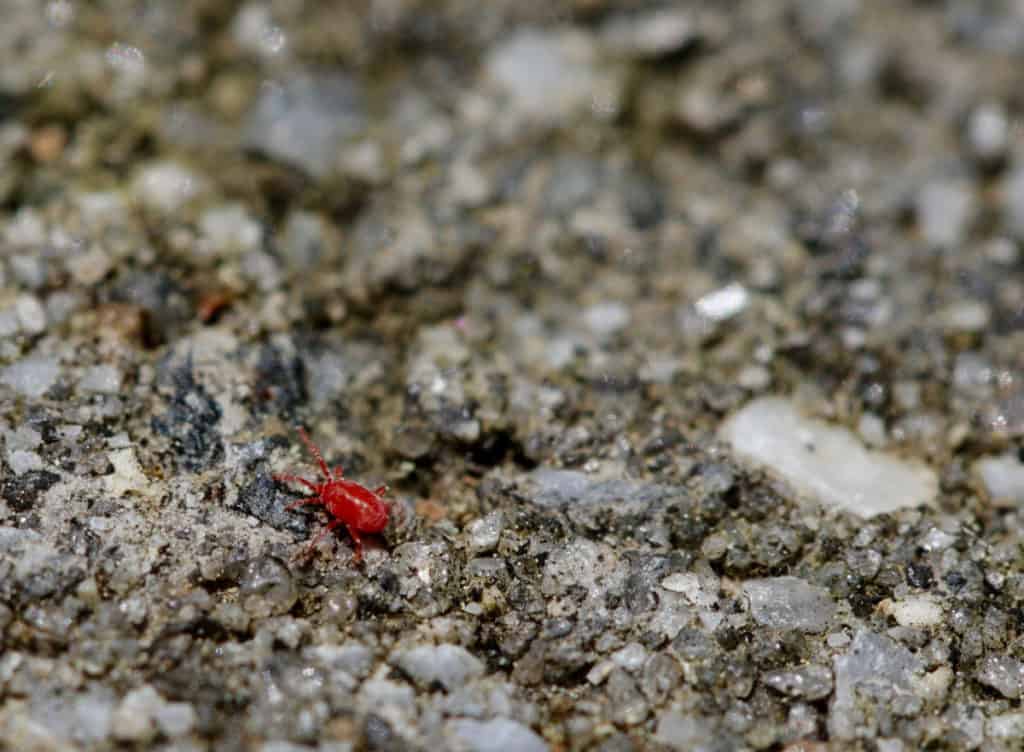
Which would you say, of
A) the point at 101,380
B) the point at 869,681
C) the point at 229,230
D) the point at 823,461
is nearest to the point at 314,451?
the point at 101,380

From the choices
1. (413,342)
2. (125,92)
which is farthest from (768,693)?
(125,92)

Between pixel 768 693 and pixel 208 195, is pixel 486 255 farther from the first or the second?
pixel 768 693

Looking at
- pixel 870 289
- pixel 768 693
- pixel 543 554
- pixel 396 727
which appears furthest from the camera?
pixel 870 289

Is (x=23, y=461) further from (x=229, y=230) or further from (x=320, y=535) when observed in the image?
(x=229, y=230)

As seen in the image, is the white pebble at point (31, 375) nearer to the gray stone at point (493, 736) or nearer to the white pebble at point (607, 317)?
the gray stone at point (493, 736)

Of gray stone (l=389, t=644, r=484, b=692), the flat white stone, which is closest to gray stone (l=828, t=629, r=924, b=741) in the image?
the flat white stone

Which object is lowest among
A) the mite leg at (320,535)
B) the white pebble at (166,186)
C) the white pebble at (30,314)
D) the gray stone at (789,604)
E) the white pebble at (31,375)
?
the gray stone at (789,604)

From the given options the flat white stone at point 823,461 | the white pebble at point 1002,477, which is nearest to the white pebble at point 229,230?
the flat white stone at point 823,461
